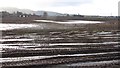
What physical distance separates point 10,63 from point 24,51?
4633 mm

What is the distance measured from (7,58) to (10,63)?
76.5 inches

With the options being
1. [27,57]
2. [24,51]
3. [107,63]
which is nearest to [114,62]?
[107,63]

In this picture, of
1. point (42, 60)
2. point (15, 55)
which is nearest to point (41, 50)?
point (15, 55)

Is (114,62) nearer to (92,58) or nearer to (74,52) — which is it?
(92,58)

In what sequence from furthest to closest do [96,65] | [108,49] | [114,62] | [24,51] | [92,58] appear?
1. [108,49]
2. [24,51]
3. [92,58]
4. [114,62]
5. [96,65]

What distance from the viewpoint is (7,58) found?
18.6 meters

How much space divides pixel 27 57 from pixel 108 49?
7.25m

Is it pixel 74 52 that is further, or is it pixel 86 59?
pixel 74 52

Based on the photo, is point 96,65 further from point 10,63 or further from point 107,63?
point 10,63

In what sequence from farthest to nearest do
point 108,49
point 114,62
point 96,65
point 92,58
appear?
point 108,49, point 92,58, point 114,62, point 96,65

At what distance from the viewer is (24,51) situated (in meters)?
21.3

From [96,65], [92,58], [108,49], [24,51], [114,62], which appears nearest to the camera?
[96,65]

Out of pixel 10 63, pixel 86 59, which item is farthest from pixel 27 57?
pixel 86 59

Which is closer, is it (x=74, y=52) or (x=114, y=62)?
(x=114, y=62)
